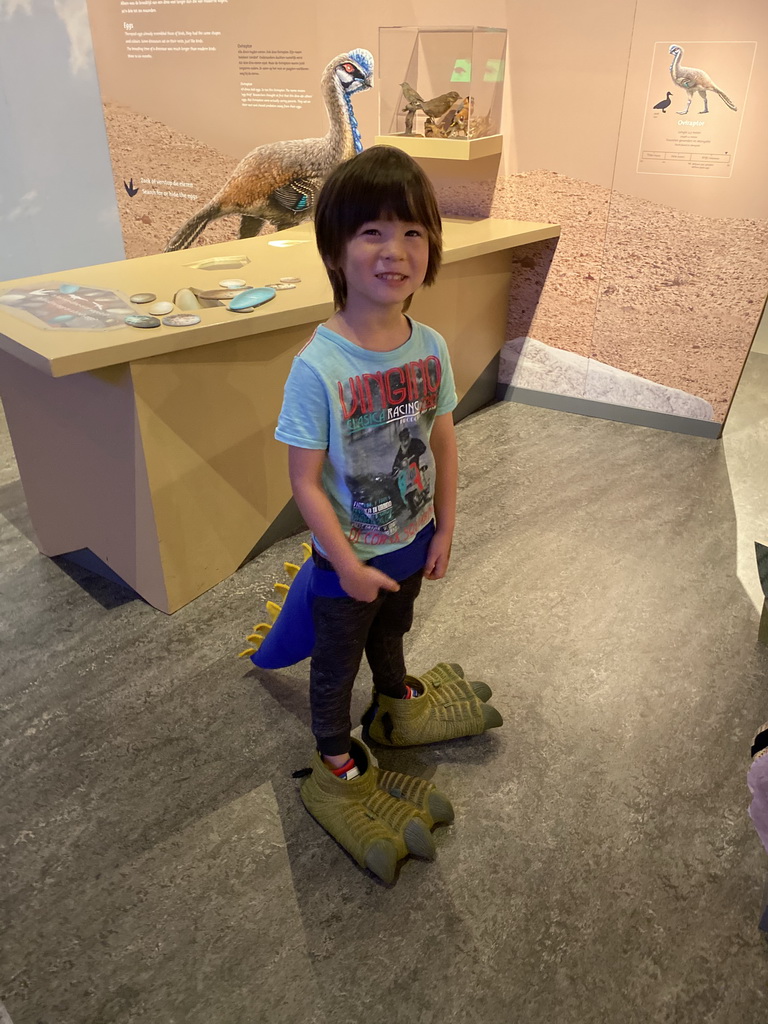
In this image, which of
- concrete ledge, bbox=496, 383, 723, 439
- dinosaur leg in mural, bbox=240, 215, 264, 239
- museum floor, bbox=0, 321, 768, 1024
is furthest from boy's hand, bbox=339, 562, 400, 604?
dinosaur leg in mural, bbox=240, 215, 264, 239

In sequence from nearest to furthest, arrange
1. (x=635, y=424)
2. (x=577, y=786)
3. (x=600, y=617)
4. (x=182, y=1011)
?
(x=182, y=1011) < (x=577, y=786) < (x=600, y=617) < (x=635, y=424)

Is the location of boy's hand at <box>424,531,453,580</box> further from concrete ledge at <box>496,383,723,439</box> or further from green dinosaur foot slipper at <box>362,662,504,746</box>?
concrete ledge at <box>496,383,723,439</box>

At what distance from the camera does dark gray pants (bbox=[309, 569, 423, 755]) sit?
1206 millimetres

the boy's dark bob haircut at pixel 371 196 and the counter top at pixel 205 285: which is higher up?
the boy's dark bob haircut at pixel 371 196

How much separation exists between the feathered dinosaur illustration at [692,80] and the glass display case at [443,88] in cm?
61

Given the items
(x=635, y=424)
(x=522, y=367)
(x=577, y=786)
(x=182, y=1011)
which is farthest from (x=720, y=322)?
(x=182, y=1011)

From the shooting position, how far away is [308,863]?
1269mm

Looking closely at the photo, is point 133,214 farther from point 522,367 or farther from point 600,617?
point 600,617

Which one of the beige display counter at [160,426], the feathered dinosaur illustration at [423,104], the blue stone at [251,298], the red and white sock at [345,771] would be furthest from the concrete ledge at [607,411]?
the red and white sock at [345,771]

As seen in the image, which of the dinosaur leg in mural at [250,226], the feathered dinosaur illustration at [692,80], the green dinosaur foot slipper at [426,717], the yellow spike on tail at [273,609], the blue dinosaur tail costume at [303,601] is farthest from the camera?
the dinosaur leg in mural at [250,226]

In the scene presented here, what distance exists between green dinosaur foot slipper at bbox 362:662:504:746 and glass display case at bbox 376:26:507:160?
2.00 metres

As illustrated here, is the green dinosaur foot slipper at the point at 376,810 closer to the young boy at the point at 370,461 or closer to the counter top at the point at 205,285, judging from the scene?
the young boy at the point at 370,461

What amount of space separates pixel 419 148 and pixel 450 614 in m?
1.81

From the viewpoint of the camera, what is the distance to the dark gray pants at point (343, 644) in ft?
3.96
